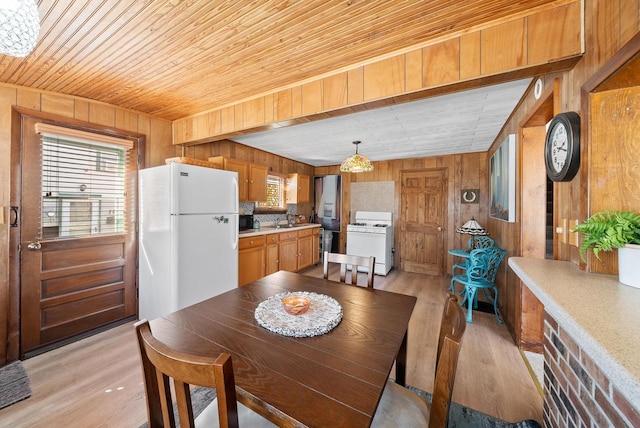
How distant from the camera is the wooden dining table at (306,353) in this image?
711mm

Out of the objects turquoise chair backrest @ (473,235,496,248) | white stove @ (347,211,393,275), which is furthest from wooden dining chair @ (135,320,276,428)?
white stove @ (347,211,393,275)

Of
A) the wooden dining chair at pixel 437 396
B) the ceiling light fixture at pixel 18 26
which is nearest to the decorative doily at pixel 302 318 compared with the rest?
the wooden dining chair at pixel 437 396

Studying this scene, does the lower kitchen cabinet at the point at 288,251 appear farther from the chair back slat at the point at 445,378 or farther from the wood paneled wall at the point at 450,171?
the chair back slat at the point at 445,378

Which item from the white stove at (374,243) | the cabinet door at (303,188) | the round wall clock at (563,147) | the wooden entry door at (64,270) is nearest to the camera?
the round wall clock at (563,147)

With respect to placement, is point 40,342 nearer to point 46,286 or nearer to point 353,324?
point 46,286

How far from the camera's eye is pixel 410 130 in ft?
10.5

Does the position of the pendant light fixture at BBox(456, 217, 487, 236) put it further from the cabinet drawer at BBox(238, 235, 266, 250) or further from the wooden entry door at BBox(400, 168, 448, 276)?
the cabinet drawer at BBox(238, 235, 266, 250)

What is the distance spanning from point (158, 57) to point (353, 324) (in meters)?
2.28

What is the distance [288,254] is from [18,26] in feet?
12.0

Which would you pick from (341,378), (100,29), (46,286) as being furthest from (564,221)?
(46,286)

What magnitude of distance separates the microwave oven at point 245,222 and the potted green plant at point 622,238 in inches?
147

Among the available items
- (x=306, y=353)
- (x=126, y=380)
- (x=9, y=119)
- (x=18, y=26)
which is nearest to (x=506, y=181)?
(x=306, y=353)

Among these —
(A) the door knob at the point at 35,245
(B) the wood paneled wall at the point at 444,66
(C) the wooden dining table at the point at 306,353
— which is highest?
(B) the wood paneled wall at the point at 444,66

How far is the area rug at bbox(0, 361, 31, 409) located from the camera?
1.63 m
